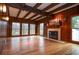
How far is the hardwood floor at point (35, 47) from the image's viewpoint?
93.6 inches

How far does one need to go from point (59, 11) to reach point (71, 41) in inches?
28.8

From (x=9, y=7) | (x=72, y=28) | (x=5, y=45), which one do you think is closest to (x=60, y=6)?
(x=72, y=28)

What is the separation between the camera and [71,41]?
2.43m

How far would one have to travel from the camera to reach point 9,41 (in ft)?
7.95

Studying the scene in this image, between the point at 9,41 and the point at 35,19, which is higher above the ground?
the point at 35,19

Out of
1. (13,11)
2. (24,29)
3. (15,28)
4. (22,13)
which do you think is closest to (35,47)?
(24,29)

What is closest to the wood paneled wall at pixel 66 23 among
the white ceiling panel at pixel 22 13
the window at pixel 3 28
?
the white ceiling panel at pixel 22 13

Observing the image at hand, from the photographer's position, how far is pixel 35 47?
8.05ft

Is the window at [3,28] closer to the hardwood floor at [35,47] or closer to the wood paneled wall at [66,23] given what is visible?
the hardwood floor at [35,47]

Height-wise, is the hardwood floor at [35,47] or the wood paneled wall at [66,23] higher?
the wood paneled wall at [66,23]

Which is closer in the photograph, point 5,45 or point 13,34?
point 5,45

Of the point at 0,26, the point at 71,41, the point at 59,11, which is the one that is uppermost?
the point at 59,11
